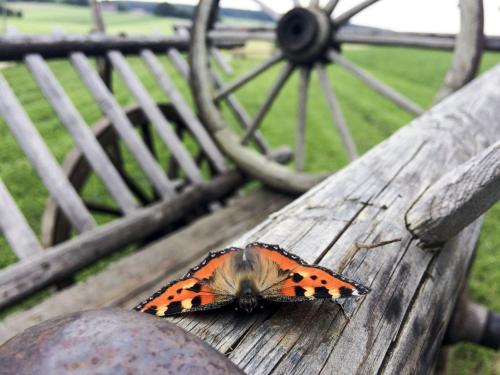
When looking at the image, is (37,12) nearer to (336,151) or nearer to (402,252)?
(336,151)

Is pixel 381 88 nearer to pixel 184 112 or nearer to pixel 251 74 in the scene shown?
pixel 251 74

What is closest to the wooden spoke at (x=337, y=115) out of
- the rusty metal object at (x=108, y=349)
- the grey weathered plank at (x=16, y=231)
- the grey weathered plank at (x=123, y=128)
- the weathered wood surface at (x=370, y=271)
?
the weathered wood surface at (x=370, y=271)

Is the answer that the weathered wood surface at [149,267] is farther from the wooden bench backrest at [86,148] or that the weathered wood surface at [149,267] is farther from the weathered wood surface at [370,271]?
the weathered wood surface at [370,271]

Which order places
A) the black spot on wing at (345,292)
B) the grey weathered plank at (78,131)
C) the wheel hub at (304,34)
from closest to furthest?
the black spot on wing at (345,292)
the wheel hub at (304,34)
the grey weathered plank at (78,131)

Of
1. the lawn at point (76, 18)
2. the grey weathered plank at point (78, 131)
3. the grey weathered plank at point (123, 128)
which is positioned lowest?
the grey weathered plank at point (78, 131)

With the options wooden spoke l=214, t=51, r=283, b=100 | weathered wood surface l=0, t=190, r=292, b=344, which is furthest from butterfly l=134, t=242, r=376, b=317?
wooden spoke l=214, t=51, r=283, b=100

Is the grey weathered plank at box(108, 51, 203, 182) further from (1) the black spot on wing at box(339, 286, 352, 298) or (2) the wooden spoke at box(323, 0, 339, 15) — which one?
(1) the black spot on wing at box(339, 286, 352, 298)

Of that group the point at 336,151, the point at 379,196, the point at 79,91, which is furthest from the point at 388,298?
the point at 79,91

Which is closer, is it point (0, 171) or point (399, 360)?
point (399, 360)
